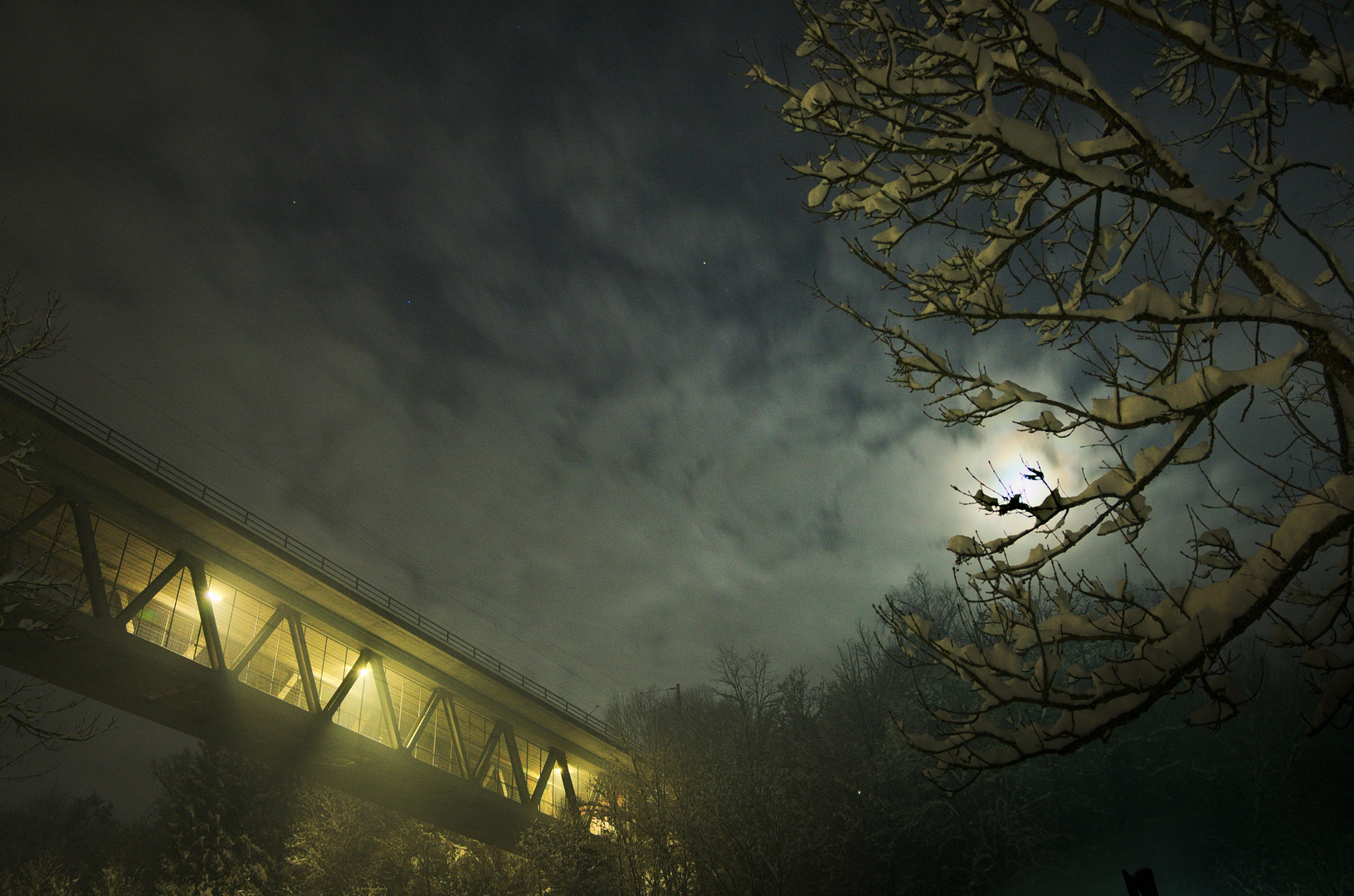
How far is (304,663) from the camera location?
71.5ft

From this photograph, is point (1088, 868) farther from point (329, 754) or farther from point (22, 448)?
point (22, 448)

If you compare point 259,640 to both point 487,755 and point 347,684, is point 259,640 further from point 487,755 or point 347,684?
point 487,755

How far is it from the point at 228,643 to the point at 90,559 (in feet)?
23.5

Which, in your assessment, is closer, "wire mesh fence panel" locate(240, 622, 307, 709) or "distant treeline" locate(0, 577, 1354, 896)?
"distant treeline" locate(0, 577, 1354, 896)

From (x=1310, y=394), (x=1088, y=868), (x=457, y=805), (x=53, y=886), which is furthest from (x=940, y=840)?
(x=53, y=886)

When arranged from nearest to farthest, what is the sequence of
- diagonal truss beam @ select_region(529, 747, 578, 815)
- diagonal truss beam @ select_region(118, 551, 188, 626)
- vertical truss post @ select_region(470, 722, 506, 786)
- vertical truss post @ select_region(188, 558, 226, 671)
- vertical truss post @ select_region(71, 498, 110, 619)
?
1. vertical truss post @ select_region(71, 498, 110, 619)
2. diagonal truss beam @ select_region(118, 551, 188, 626)
3. vertical truss post @ select_region(188, 558, 226, 671)
4. vertical truss post @ select_region(470, 722, 506, 786)
5. diagonal truss beam @ select_region(529, 747, 578, 815)

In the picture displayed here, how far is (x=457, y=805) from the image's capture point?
27.8m

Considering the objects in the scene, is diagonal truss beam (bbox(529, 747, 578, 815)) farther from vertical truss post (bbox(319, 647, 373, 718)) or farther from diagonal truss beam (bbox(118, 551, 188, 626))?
diagonal truss beam (bbox(118, 551, 188, 626))

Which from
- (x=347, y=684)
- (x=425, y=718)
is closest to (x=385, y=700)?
(x=425, y=718)

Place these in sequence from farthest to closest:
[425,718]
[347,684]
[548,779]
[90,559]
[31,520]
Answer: [548,779]
[425,718]
[347,684]
[90,559]
[31,520]

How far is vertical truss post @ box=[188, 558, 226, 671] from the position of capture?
19.0m

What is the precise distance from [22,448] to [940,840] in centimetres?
2643

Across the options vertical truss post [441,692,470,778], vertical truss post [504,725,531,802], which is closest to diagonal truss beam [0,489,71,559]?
vertical truss post [441,692,470,778]

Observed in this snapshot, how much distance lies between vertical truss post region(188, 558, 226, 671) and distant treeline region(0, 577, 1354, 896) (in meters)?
11.4
